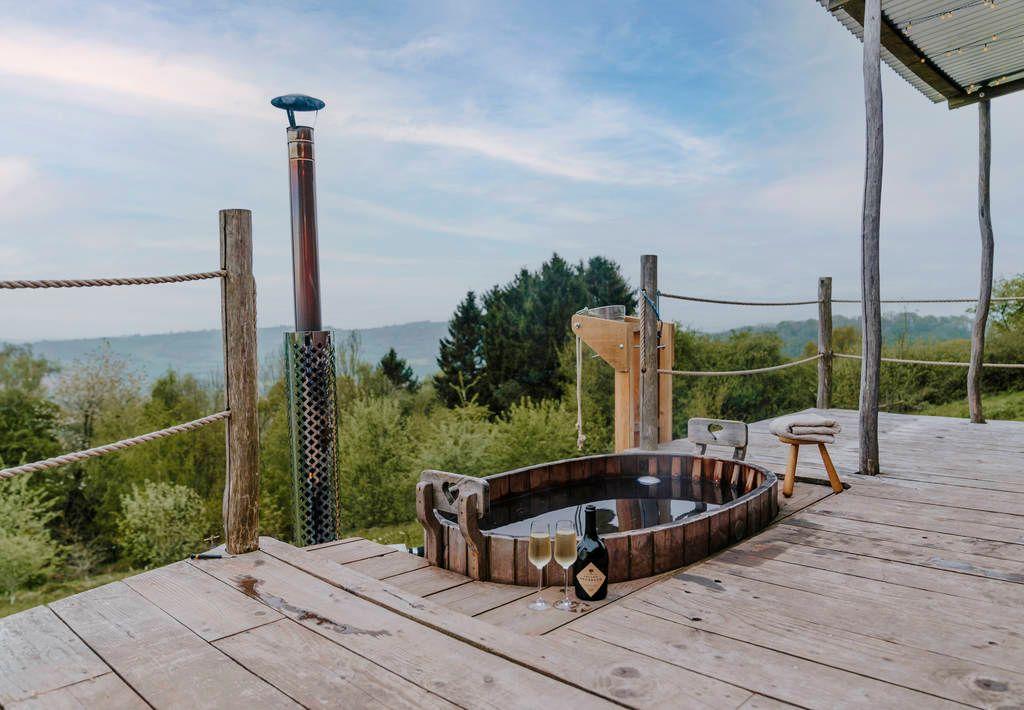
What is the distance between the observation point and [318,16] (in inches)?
470

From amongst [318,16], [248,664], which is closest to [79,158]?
[318,16]

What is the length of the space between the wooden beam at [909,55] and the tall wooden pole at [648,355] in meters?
1.52

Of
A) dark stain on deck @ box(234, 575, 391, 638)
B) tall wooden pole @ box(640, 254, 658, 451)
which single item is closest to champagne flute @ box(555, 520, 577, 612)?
dark stain on deck @ box(234, 575, 391, 638)

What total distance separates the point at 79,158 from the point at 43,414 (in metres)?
6.05

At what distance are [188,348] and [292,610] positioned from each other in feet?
44.6

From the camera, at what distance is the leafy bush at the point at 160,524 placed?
44.9 feet

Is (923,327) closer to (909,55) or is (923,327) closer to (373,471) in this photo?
(909,55)

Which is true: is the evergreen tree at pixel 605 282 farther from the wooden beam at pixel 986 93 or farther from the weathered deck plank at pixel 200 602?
the weathered deck plank at pixel 200 602

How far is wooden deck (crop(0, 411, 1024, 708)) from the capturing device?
48.2 inches

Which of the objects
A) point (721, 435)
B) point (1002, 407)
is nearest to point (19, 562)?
point (721, 435)

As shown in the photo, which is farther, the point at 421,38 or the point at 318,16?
the point at 421,38

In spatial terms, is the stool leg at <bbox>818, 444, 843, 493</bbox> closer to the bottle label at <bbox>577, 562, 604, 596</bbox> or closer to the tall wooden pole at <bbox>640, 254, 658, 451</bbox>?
the tall wooden pole at <bbox>640, 254, 658, 451</bbox>

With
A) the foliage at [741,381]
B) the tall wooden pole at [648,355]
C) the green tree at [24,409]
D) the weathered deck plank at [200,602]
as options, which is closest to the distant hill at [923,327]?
the foliage at [741,381]

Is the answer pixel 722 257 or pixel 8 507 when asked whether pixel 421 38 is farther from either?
pixel 8 507
